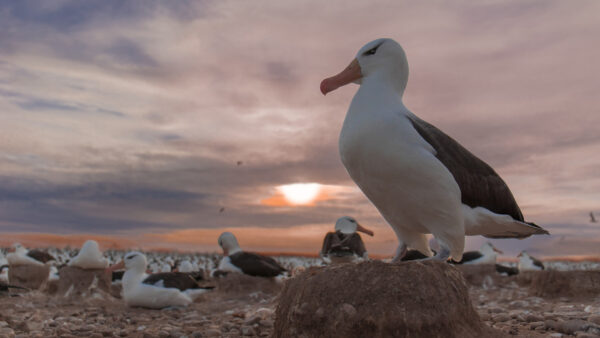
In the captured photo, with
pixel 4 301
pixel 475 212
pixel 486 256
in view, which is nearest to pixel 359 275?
pixel 475 212

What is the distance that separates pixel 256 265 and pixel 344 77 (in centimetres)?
861

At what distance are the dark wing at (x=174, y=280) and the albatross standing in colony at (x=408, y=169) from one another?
7181mm

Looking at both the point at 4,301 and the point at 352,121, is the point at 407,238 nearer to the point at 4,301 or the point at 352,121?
the point at 352,121

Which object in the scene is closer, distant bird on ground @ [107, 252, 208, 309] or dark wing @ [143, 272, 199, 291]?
distant bird on ground @ [107, 252, 208, 309]

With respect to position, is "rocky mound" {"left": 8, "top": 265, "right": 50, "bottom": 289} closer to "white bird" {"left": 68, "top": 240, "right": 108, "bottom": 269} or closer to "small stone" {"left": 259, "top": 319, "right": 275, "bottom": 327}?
"white bird" {"left": 68, "top": 240, "right": 108, "bottom": 269}

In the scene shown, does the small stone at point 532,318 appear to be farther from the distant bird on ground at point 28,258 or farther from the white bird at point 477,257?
the distant bird on ground at point 28,258

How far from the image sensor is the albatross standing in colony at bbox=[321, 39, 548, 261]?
4.52 meters

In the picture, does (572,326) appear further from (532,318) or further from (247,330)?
(247,330)

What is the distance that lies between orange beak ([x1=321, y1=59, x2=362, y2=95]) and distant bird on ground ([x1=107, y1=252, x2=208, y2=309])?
7.05m

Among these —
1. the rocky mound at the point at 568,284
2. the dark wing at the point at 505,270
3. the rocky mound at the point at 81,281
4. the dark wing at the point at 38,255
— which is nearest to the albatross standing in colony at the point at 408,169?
the rocky mound at the point at 568,284

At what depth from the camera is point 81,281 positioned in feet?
42.7

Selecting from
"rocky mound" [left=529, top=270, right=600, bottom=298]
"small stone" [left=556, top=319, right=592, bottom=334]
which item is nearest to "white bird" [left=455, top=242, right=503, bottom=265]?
"rocky mound" [left=529, top=270, right=600, bottom=298]

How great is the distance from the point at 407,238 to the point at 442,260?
473 millimetres

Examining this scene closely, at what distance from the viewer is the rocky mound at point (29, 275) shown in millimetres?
15195
